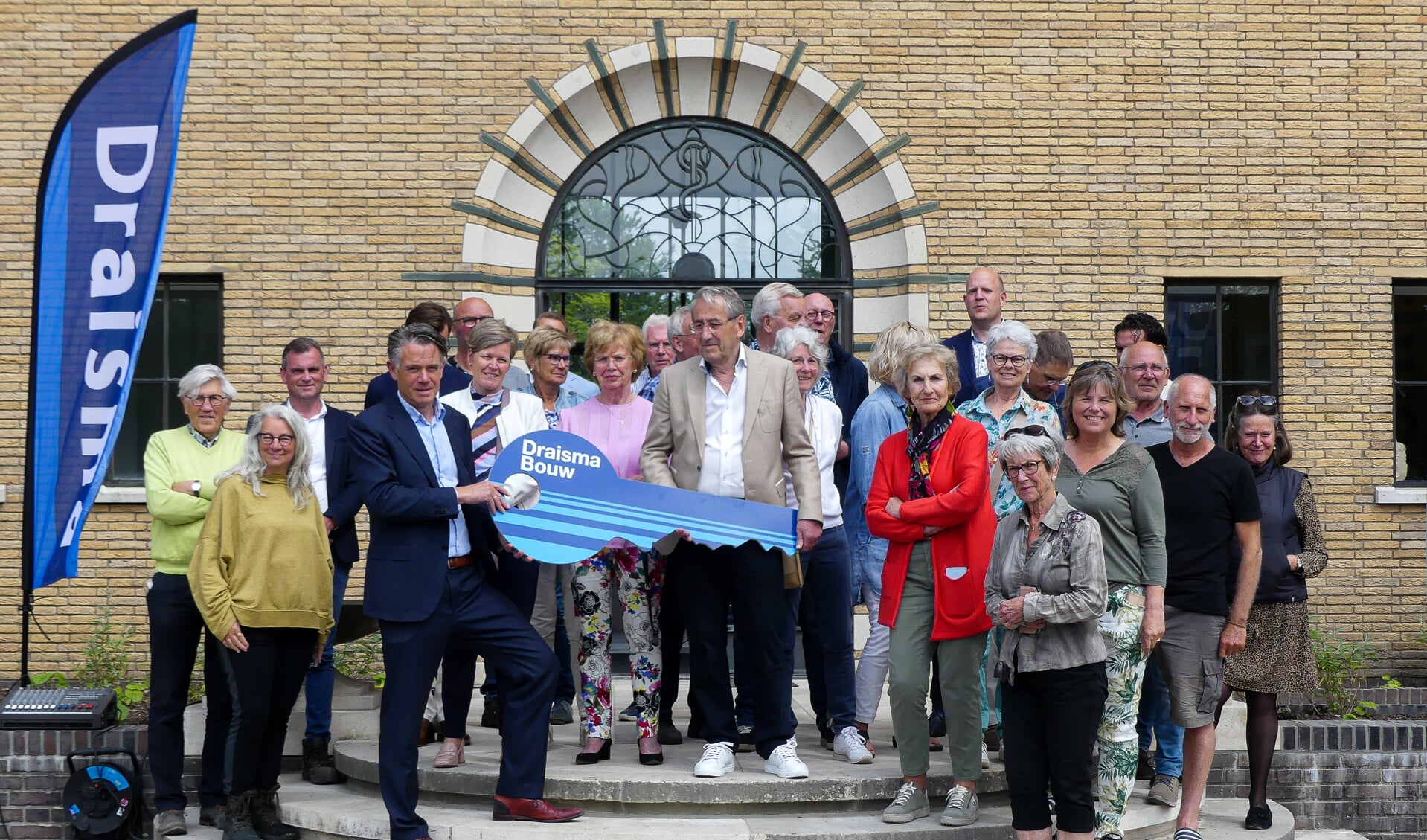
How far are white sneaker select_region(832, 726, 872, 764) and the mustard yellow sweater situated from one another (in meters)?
2.39

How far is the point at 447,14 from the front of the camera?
1026 centimetres

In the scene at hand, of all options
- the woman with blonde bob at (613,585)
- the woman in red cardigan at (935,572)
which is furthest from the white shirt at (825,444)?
the woman with blonde bob at (613,585)

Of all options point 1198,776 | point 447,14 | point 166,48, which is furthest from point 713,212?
point 1198,776

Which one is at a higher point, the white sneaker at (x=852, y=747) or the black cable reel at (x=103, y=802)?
the white sneaker at (x=852, y=747)

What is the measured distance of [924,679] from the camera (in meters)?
5.61

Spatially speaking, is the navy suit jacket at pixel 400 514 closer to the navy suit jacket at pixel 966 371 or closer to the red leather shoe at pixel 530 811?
the red leather shoe at pixel 530 811

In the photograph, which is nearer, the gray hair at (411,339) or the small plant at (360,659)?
the gray hair at (411,339)

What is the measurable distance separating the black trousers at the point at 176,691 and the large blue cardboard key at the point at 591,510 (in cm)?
170

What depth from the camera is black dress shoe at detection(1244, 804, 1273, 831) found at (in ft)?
21.1

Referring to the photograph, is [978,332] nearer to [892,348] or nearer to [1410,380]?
[892,348]

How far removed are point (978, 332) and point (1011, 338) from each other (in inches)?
50.8

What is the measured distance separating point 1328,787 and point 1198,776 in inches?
100

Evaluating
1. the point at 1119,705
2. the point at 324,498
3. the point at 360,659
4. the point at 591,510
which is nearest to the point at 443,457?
the point at 591,510

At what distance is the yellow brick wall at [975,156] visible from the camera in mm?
10148
